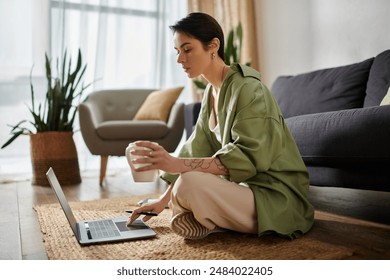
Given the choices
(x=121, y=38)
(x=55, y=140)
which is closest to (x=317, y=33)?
(x=121, y=38)

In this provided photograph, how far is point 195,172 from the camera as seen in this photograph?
1.19 metres

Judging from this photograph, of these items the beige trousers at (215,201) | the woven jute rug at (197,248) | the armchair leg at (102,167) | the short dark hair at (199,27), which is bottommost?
the armchair leg at (102,167)

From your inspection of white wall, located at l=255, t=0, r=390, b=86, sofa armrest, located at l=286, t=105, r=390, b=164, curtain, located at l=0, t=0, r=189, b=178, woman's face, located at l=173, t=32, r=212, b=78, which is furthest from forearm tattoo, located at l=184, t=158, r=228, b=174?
curtain, located at l=0, t=0, r=189, b=178

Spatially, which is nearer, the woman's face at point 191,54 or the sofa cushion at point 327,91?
the woman's face at point 191,54

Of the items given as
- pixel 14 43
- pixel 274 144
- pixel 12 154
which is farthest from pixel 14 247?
pixel 14 43

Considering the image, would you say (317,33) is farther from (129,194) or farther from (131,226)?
(131,226)

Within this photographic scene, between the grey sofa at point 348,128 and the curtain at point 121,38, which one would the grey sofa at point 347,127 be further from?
the curtain at point 121,38

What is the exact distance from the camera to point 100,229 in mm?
1407

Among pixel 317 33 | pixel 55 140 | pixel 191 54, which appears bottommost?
pixel 55 140

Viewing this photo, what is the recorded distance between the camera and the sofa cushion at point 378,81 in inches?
82.1

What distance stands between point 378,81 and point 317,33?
4.52 feet

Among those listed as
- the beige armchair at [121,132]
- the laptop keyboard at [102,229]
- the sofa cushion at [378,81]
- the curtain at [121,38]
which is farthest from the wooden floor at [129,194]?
the curtain at [121,38]

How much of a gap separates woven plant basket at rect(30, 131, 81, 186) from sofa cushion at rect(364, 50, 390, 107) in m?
2.08

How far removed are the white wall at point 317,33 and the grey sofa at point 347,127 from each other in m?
0.64
